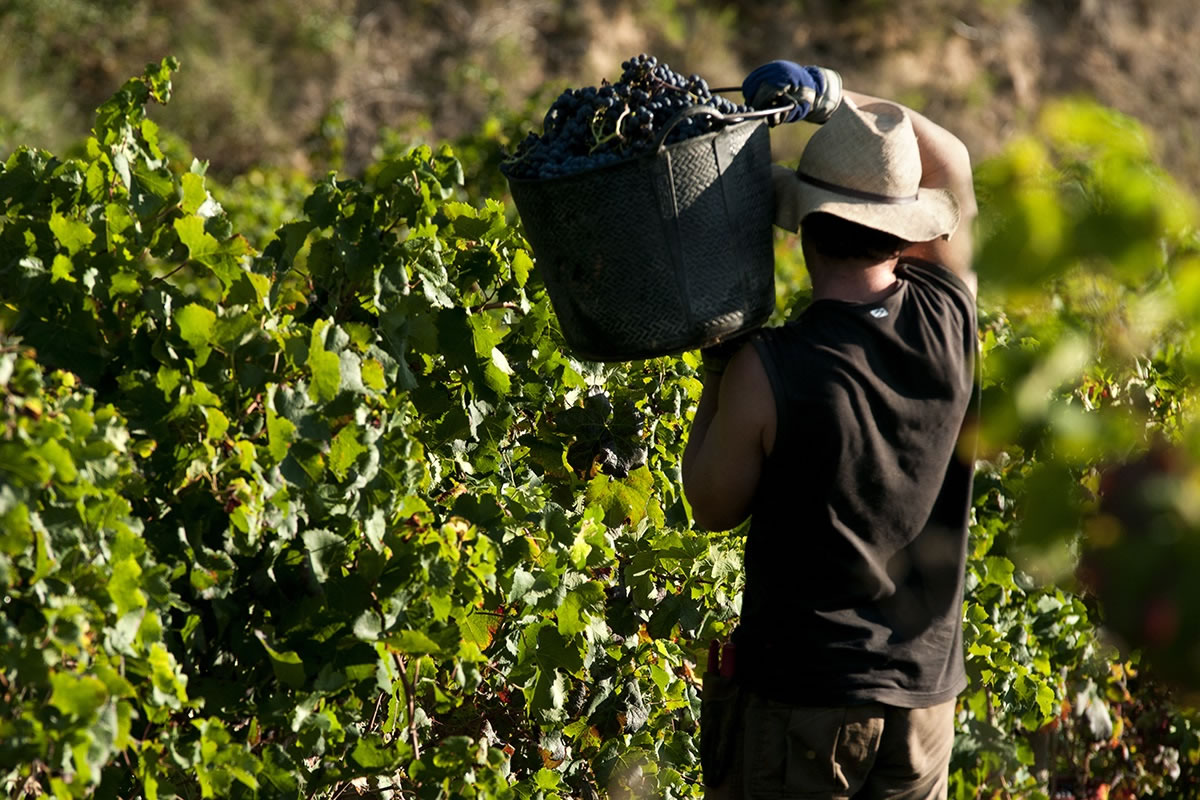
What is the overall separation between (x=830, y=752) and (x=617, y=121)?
3.39 feet

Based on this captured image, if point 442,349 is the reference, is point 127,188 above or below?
above

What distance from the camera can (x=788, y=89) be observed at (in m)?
2.23

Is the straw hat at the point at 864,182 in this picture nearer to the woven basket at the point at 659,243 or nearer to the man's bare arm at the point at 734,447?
the woven basket at the point at 659,243

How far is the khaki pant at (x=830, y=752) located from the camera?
2164 millimetres

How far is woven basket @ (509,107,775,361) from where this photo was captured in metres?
1.99

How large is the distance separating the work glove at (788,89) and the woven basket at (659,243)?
0.11 metres

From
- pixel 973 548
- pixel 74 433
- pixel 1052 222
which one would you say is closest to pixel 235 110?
pixel 973 548

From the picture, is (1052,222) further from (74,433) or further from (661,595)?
(661,595)

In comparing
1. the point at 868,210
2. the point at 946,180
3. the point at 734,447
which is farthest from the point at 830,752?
the point at 946,180

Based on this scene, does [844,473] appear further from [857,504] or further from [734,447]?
[734,447]

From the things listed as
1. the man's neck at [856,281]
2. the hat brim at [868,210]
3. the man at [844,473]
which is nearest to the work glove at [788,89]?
the man at [844,473]

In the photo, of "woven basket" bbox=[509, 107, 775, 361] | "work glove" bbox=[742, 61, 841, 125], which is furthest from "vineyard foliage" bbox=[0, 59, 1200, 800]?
"work glove" bbox=[742, 61, 841, 125]

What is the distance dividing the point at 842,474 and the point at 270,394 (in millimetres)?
870

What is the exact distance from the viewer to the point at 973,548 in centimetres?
301
